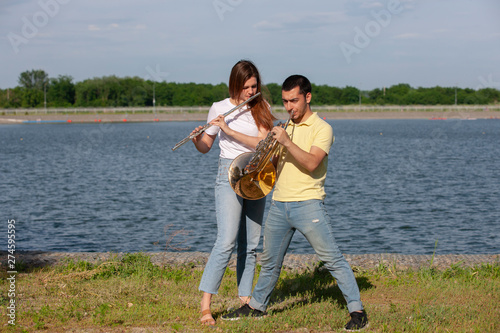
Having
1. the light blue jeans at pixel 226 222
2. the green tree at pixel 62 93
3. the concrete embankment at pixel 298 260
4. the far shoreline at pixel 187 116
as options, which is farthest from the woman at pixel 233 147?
the green tree at pixel 62 93

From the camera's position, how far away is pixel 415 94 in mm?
143000

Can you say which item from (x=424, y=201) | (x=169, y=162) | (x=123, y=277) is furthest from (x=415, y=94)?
(x=123, y=277)

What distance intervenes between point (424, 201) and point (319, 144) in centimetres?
1494

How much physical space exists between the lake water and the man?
357cm

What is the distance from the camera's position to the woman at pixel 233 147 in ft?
16.9

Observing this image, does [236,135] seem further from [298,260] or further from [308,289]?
[298,260]

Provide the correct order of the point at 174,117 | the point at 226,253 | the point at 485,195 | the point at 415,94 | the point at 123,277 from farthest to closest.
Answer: the point at 415,94
the point at 174,117
the point at 485,195
the point at 123,277
the point at 226,253

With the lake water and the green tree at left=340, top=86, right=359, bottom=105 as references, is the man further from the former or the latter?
the green tree at left=340, top=86, right=359, bottom=105

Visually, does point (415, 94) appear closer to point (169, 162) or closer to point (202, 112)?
point (202, 112)

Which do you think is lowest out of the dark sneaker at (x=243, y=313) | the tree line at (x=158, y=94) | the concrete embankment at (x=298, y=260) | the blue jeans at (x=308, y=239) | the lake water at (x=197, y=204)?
the lake water at (x=197, y=204)

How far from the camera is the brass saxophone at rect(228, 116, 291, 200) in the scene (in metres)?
4.92

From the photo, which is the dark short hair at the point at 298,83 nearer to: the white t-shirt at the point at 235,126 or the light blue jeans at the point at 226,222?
the white t-shirt at the point at 235,126

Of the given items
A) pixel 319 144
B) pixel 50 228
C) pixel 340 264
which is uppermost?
pixel 319 144

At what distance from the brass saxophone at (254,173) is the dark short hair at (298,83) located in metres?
0.30
